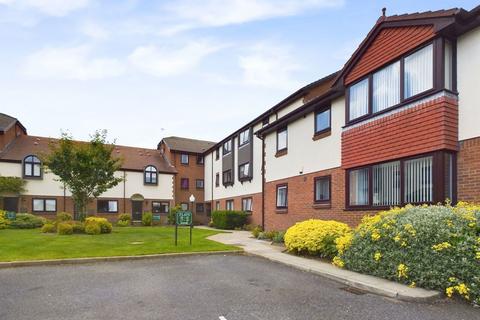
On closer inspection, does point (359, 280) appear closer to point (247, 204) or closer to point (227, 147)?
point (247, 204)

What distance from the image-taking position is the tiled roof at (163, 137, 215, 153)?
41750mm

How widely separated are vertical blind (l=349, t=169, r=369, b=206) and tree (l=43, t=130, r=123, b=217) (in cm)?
1535

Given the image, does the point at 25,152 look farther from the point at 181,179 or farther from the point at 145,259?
the point at 145,259

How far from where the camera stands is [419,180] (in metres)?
11.0

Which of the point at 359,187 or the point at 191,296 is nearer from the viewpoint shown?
the point at 191,296

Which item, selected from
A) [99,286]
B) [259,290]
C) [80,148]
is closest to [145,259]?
[99,286]

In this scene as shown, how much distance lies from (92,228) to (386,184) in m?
15.8

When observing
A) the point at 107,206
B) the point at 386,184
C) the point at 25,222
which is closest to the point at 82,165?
the point at 25,222

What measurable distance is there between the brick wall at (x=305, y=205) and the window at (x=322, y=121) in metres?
1.78

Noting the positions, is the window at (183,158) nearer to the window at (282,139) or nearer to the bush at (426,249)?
the window at (282,139)

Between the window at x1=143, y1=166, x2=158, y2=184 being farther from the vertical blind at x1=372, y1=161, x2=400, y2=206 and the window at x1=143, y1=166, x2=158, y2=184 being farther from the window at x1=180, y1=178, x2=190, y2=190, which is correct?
the vertical blind at x1=372, y1=161, x2=400, y2=206

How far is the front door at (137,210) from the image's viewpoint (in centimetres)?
3806

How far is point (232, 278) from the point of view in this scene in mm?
9328

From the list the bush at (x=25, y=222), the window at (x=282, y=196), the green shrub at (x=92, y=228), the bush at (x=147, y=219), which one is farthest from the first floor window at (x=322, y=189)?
the bush at (x=147, y=219)
